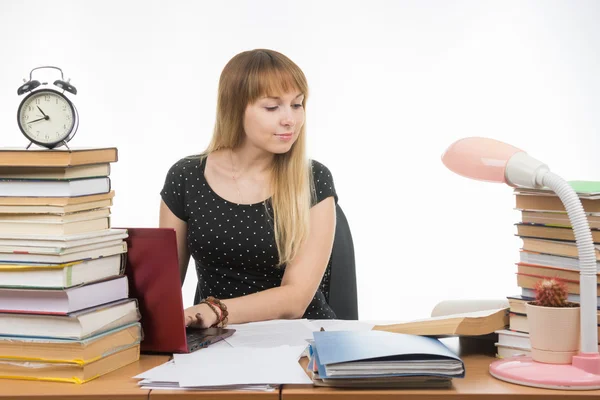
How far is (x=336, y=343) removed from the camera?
137cm

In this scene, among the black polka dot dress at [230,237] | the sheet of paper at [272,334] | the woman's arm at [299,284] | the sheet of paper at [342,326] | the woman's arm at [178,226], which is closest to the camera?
the sheet of paper at [272,334]

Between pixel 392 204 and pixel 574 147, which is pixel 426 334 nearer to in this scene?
pixel 392 204

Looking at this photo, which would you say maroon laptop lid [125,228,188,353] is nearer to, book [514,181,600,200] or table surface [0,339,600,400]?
table surface [0,339,600,400]

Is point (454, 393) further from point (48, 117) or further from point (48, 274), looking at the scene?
point (48, 117)

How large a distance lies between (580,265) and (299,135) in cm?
119

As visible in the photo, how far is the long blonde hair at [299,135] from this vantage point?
7.37 feet

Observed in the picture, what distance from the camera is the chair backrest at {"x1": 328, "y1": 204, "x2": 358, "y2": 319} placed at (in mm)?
2502

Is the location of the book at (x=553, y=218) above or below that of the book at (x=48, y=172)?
below

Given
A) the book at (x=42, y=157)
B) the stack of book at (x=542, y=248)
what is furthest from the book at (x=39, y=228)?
the stack of book at (x=542, y=248)

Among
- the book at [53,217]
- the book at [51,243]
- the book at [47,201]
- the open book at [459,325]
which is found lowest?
the open book at [459,325]

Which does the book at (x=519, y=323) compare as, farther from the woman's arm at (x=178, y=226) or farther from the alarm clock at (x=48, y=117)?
the woman's arm at (x=178, y=226)

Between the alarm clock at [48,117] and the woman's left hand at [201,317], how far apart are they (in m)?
0.46

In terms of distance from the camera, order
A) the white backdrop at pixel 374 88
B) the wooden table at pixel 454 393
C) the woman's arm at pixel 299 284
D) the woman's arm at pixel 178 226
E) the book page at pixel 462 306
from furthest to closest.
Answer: the white backdrop at pixel 374 88, the woman's arm at pixel 178 226, the woman's arm at pixel 299 284, the book page at pixel 462 306, the wooden table at pixel 454 393

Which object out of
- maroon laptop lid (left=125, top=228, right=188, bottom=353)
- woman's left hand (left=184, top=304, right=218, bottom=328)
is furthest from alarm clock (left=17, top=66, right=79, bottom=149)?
woman's left hand (left=184, top=304, right=218, bottom=328)
